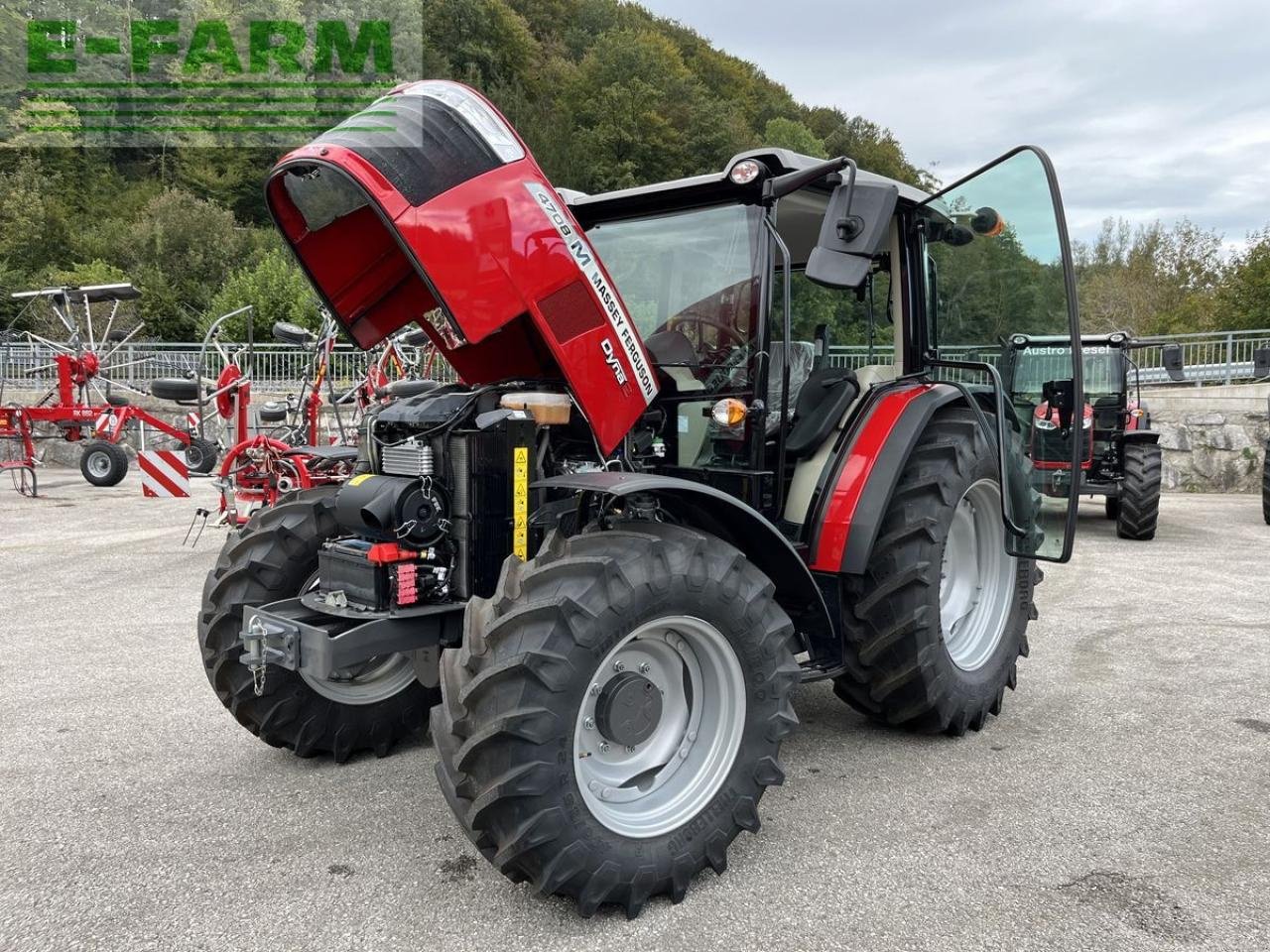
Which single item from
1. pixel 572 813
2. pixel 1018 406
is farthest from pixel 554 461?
pixel 1018 406

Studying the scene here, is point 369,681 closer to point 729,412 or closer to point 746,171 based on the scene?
point 729,412

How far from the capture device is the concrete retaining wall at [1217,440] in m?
15.7

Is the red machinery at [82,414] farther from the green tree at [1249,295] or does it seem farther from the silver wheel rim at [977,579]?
the green tree at [1249,295]

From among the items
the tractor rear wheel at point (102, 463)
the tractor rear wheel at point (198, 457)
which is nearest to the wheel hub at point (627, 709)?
the tractor rear wheel at point (198, 457)

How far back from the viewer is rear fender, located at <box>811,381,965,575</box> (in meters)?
3.41

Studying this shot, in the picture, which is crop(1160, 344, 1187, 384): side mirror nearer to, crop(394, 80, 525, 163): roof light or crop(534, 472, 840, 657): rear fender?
crop(534, 472, 840, 657): rear fender

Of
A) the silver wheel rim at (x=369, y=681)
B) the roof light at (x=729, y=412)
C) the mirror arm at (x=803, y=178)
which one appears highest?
the mirror arm at (x=803, y=178)

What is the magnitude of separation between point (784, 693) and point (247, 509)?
737 cm

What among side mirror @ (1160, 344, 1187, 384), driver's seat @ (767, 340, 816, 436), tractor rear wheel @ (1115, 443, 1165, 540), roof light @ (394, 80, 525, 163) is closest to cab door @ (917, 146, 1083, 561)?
driver's seat @ (767, 340, 816, 436)

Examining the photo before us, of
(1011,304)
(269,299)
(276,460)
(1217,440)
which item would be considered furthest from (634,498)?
(269,299)

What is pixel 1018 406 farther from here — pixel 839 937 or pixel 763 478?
pixel 839 937

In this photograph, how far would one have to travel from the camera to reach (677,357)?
11.4 feet

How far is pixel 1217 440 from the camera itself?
1579 centimetres

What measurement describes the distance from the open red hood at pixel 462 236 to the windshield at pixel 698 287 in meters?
0.27
